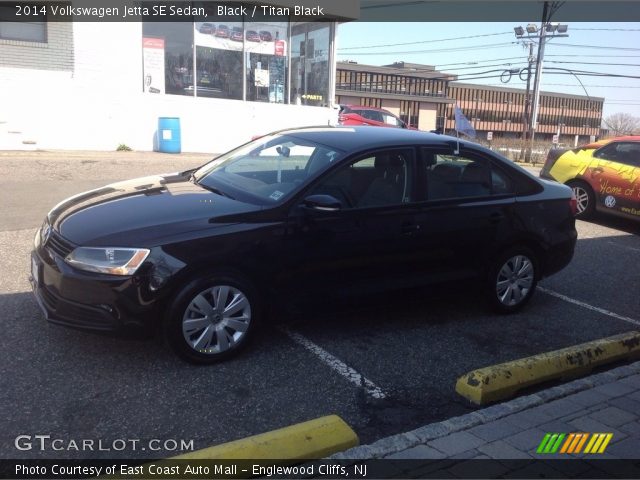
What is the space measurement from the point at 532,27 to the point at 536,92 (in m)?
5.90

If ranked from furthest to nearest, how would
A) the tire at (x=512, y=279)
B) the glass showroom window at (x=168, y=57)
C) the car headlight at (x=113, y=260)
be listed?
the glass showroom window at (x=168, y=57)
the tire at (x=512, y=279)
the car headlight at (x=113, y=260)

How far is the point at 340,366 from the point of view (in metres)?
4.19

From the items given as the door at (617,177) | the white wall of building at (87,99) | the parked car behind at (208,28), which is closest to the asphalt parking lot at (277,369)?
the door at (617,177)

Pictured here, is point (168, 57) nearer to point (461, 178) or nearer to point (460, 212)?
point (461, 178)

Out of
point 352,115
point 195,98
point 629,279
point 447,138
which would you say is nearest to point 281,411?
point 447,138

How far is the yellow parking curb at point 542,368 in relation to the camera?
387 centimetres

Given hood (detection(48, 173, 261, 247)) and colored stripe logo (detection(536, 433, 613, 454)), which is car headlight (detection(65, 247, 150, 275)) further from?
colored stripe logo (detection(536, 433, 613, 454))

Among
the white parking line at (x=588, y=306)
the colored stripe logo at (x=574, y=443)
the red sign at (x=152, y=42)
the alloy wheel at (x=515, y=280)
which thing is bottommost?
the white parking line at (x=588, y=306)

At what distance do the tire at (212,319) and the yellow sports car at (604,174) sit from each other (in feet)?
23.1

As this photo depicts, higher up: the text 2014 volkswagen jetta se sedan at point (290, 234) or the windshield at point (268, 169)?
the windshield at point (268, 169)

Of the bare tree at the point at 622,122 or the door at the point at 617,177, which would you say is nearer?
the door at the point at 617,177

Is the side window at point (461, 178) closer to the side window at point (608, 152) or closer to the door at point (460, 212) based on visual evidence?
the door at point (460, 212)

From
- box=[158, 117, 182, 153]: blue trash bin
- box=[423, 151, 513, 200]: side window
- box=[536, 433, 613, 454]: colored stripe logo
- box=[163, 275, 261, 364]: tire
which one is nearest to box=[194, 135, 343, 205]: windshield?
box=[163, 275, 261, 364]: tire
